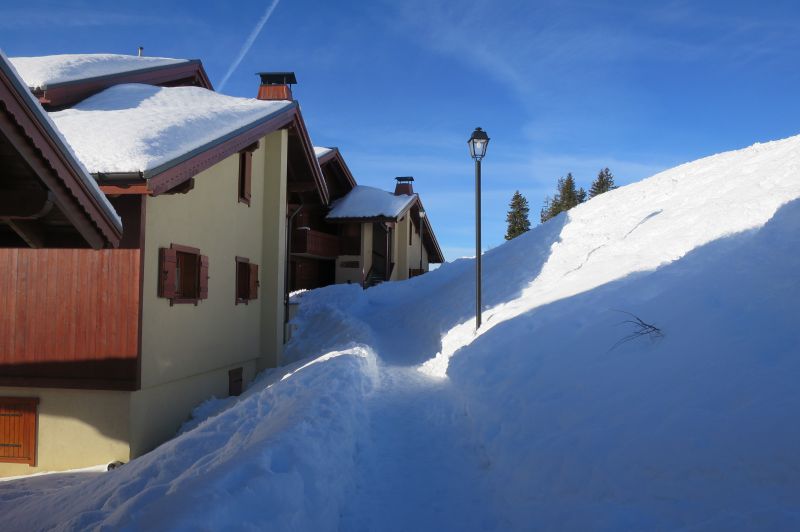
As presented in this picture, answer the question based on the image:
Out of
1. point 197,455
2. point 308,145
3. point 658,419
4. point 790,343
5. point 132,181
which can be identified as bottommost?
point 197,455

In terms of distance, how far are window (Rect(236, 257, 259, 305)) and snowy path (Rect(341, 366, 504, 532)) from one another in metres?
6.02

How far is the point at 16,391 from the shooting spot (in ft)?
26.8

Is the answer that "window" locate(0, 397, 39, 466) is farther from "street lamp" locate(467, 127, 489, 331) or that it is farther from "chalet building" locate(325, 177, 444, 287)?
"chalet building" locate(325, 177, 444, 287)

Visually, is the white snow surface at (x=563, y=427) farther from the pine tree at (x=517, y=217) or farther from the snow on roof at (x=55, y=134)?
the pine tree at (x=517, y=217)

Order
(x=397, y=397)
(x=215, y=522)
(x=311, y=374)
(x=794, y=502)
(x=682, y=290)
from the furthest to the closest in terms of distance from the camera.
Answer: (x=311, y=374) → (x=397, y=397) → (x=682, y=290) → (x=215, y=522) → (x=794, y=502)

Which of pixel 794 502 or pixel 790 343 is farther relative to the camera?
pixel 790 343

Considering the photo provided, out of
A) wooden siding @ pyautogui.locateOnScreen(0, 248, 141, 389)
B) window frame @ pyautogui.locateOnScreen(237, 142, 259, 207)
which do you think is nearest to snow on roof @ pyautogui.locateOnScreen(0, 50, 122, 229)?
wooden siding @ pyautogui.locateOnScreen(0, 248, 141, 389)

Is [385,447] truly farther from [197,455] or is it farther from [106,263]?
[106,263]

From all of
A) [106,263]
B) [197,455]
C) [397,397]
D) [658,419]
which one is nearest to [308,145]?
[106,263]

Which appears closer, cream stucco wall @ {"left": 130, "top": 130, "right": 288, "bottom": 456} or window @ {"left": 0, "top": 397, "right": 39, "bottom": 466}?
window @ {"left": 0, "top": 397, "right": 39, "bottom": 466}

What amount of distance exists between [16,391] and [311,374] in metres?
4.79

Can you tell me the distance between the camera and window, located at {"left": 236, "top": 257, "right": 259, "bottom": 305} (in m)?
12.1

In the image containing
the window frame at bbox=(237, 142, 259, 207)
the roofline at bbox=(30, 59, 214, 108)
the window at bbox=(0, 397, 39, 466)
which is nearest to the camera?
the window at bbox=(0, 397, 39, 466)

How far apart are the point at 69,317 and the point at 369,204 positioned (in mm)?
17492
